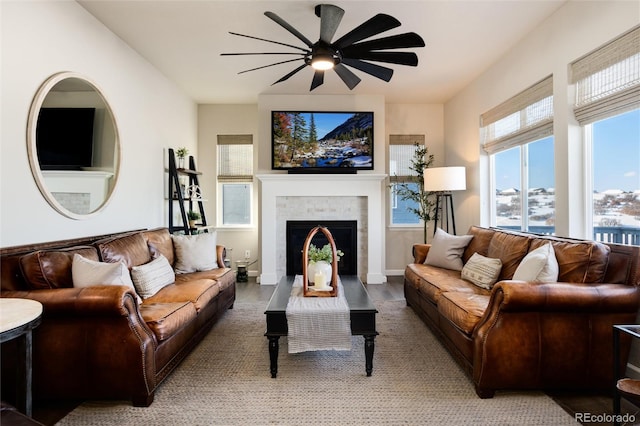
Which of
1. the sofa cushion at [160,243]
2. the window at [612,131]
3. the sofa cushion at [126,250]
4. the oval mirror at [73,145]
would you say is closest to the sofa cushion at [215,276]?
the sofa cushion at [160,243]

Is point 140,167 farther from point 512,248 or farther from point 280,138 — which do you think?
point 512,248

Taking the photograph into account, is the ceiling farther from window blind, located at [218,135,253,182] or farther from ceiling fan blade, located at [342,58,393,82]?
window blind, located at [218,135,253,182]

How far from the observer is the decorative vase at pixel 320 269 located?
2.90 metres

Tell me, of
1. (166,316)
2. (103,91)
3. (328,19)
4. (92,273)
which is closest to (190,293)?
(166,316)

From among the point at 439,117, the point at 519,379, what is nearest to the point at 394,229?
the point at 439,117

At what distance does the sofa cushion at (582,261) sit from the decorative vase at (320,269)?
1.65m

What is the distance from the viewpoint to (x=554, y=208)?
332cm

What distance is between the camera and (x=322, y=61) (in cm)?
282

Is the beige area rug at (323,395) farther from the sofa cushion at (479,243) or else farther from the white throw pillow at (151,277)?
the sofa cushion at (479,243)

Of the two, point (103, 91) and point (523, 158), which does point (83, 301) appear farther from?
point (523, 158)

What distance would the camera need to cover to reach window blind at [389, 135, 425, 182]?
19.2 ft

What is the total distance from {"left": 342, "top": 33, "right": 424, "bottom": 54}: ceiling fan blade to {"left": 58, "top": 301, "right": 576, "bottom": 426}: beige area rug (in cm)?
234

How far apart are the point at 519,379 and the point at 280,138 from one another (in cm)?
419

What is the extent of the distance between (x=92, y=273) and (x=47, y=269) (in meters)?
0.25
